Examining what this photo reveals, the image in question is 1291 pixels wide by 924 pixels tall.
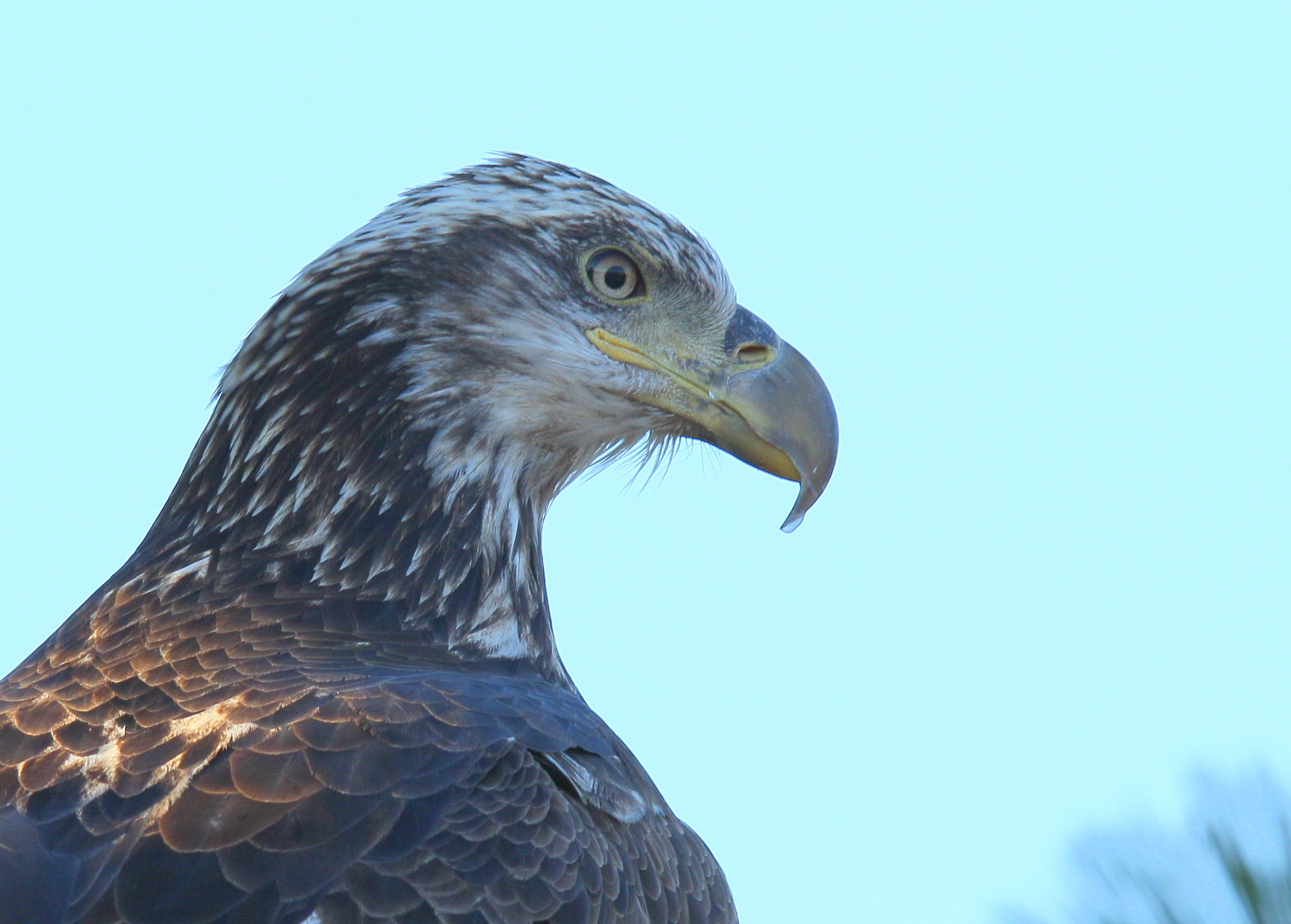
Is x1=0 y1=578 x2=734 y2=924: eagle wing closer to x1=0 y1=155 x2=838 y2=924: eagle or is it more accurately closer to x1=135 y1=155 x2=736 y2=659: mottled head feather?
x1=0 y1=155 x2=838 y2=924: eagle

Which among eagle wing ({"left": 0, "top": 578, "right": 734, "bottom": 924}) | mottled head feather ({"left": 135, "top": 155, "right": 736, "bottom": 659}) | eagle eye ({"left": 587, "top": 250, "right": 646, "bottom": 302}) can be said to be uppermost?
eagle eye ({"left": 587, "top": 250, "right": 646, "bottom": 302})

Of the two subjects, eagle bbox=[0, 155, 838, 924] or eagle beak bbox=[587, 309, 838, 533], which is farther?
eagle beak bbox=[587, 309, 838, 533]

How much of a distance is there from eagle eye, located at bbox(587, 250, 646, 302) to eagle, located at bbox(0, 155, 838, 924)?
0.01 meters

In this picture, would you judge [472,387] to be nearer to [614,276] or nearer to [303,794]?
[614,276]

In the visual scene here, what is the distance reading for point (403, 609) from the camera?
5281 millimetres

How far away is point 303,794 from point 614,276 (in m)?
2.36

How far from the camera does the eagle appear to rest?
3.81m

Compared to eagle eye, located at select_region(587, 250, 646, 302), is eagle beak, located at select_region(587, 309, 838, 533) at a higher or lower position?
lower

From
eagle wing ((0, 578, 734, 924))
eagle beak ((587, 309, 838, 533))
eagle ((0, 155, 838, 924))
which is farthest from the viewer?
eagle beak ((587, 309, 838, 533))

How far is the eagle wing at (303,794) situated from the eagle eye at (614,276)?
1411 millimetres

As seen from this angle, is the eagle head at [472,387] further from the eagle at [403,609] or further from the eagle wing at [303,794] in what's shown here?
the eagle wing at [303,794]

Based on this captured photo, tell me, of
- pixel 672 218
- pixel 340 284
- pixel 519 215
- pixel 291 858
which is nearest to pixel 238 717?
pixel 291 858

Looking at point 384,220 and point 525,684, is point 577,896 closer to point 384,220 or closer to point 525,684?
point 525,684

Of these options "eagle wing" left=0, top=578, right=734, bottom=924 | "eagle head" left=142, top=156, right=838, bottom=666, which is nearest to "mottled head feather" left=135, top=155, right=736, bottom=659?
"eagle head" left=142, top=156, right=838, bottom=666
